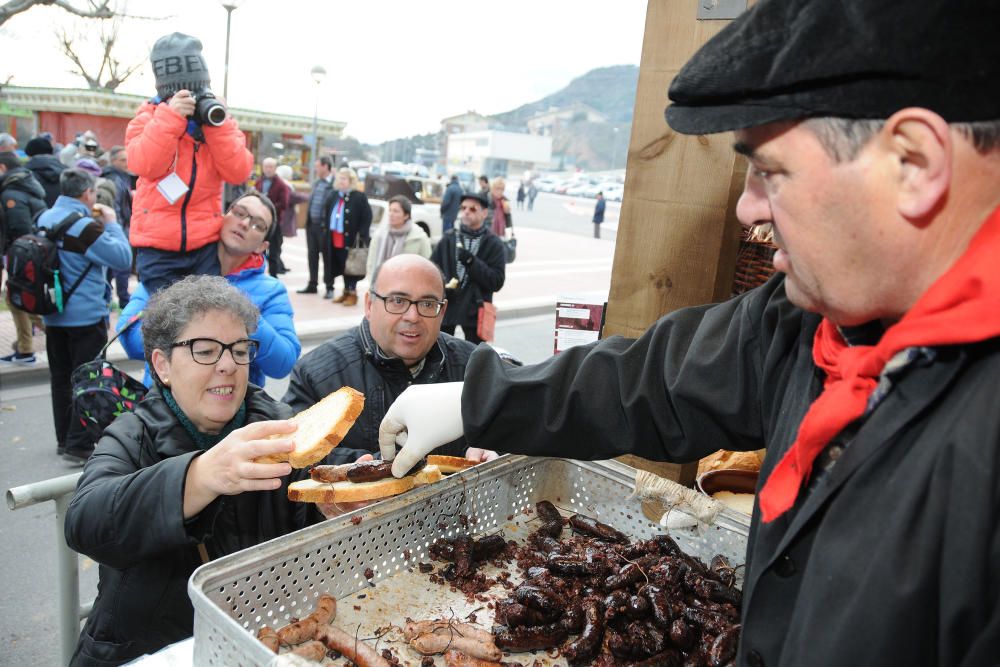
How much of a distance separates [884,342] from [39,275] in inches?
266

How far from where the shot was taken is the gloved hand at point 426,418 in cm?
211

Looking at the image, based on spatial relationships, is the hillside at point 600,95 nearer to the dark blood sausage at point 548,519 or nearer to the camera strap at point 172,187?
the camera strap at point 172,187

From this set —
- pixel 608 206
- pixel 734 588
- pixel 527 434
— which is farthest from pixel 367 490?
pixel 608 206

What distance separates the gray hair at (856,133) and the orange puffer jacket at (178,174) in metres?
4.71

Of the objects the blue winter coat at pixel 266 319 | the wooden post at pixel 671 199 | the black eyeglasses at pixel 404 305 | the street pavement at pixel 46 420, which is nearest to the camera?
the wooden post at pixel 671 199

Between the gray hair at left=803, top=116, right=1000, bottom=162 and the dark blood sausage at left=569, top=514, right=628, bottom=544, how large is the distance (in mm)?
1764

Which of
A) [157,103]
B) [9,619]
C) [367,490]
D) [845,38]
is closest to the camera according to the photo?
[845,38]

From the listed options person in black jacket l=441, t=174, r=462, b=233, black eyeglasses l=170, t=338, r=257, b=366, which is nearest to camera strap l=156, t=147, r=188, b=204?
black eyeglasses l=170, t=338, r=257, b=366

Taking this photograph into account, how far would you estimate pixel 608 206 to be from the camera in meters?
55.7

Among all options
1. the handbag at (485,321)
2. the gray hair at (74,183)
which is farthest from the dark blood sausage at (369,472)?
the handbag at (485,321)

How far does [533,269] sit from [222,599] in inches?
732

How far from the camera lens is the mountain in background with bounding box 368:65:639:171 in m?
108

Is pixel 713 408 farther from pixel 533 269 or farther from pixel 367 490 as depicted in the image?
pixel 533 269

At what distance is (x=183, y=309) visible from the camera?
283 cm
